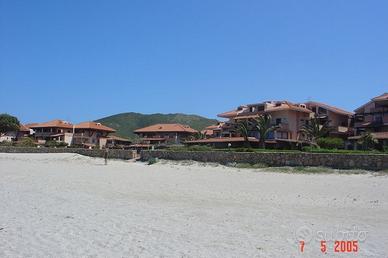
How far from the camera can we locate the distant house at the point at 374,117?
2384 inches

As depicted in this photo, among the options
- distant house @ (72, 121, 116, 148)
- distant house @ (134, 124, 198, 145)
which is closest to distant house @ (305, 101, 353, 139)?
distant house @ (134, 124, 198, 145)

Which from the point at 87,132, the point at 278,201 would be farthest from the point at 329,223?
the point at 87,132

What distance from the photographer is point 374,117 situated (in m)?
62.6

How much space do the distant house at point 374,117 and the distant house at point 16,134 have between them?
80.5 metres

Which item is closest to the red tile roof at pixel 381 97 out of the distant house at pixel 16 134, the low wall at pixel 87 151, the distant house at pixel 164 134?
the low wall at pixel 87 151

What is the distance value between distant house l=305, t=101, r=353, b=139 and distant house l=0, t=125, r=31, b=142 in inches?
2841

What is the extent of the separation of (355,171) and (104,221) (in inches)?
906

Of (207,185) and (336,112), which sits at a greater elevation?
(336,112)

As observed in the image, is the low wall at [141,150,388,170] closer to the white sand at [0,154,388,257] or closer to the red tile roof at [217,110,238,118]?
the white sand at [0,154,388,257]

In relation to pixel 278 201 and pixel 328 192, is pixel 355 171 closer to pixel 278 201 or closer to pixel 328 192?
pixel 328 192

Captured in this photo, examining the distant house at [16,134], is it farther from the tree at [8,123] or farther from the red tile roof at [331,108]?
the red tile roof at [331,108]

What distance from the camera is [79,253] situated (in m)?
8.70
